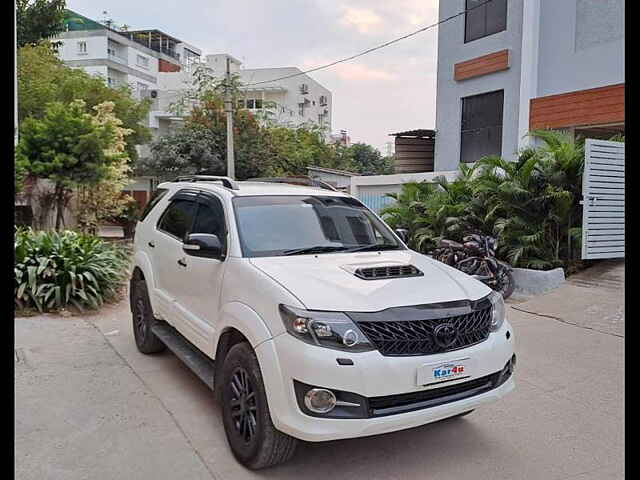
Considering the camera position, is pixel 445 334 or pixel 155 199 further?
pixel 155 199

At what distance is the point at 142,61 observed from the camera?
52750mm

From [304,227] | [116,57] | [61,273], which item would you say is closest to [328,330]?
[304,227]

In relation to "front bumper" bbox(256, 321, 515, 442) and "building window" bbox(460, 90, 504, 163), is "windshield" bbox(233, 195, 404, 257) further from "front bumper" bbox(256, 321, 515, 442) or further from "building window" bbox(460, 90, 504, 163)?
"building window" bbox(460, 90, 504, 163)

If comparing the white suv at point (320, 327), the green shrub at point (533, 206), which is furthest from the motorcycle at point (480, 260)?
the white suv at point (320, 327)

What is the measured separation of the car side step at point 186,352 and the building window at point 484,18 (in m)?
12.3

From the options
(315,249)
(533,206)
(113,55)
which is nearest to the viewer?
(315,249)

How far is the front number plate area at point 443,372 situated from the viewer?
3104mm

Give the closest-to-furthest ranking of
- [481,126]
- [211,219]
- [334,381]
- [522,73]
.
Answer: [334,381]
[211,219]
[522,73]
[481,126]

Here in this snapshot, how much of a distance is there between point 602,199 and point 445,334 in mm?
6491

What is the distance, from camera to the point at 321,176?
21.8 metres

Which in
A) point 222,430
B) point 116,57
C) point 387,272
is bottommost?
point 222,430

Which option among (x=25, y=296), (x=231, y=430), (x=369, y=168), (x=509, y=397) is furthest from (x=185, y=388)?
(x=369, y=168)

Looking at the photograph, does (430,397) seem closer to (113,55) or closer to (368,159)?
(368,159)
